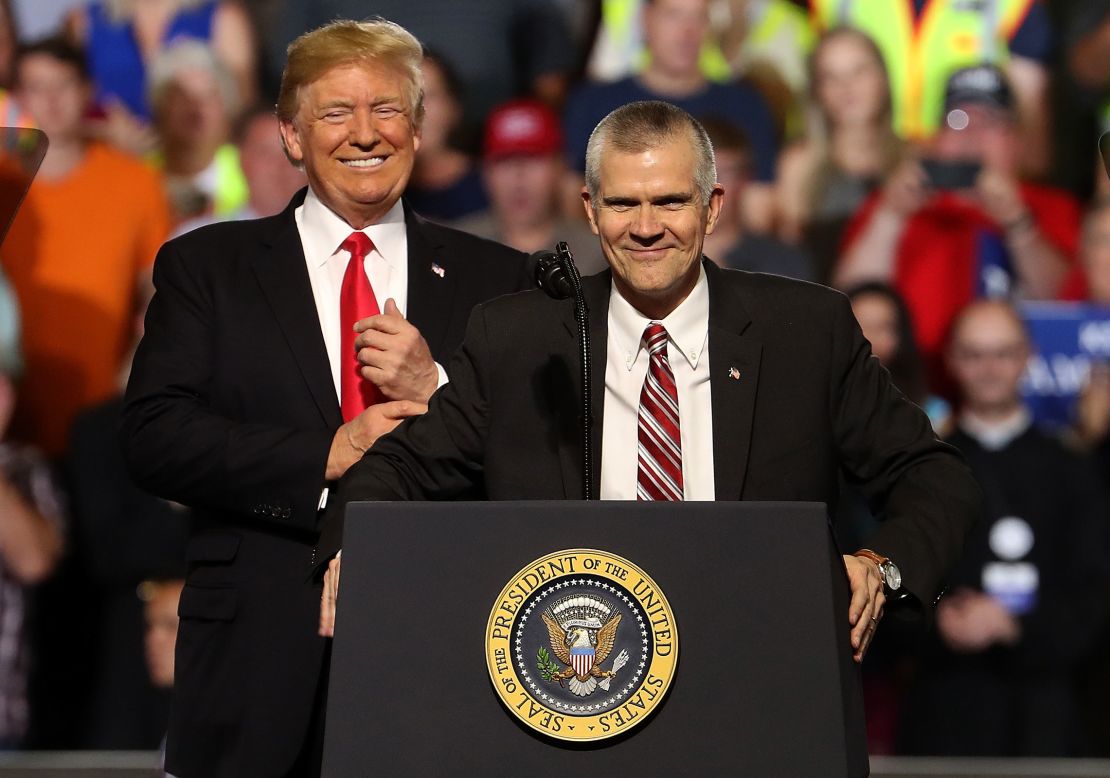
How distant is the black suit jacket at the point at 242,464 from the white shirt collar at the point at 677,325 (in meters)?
0.45

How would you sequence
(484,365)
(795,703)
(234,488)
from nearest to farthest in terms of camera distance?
(795,703) → (484,365) → (234,488)

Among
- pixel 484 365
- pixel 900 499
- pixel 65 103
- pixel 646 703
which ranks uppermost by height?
pixel 65 103

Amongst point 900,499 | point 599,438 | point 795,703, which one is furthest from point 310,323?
point 795,703

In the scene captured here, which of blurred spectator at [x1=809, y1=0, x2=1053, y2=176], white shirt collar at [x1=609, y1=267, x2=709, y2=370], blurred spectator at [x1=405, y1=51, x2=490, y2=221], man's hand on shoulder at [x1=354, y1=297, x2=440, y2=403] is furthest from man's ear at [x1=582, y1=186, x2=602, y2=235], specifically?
blurred spectator at [x1=809, y1=0, x2=1053, y2=176]

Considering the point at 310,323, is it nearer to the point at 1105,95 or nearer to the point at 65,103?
the point at 65,103

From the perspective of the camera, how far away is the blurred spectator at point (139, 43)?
5.34 metres

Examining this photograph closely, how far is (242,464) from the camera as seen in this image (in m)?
2.36

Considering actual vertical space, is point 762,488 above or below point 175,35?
below

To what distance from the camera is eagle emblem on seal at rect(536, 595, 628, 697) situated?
5.40ft

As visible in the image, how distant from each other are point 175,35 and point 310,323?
10.5 ft

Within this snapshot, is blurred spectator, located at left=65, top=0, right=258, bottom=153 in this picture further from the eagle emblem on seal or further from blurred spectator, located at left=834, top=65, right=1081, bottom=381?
the eagle emblem on seal

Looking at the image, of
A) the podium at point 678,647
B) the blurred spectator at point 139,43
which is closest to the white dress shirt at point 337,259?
the podium at point 678,647

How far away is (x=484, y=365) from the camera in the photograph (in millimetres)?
2203

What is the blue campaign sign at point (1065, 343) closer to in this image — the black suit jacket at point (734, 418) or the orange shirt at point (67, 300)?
the orange shirt at point (67, 300)
